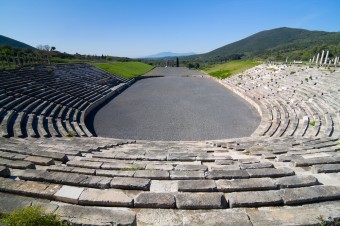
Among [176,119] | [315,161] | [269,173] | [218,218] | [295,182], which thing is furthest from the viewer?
[176,119]

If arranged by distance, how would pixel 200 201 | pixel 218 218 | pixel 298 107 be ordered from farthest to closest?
pixel 298 107, pixel 200 201, pixel 218 218

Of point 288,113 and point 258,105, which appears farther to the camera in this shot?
point 258,105

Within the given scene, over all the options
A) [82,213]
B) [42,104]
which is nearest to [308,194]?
[82,213]

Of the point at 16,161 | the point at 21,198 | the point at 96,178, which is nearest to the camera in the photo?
the point at 21,198

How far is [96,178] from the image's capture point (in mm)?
4281

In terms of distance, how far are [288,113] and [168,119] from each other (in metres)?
8.96

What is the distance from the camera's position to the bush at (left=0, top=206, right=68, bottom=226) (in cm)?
277

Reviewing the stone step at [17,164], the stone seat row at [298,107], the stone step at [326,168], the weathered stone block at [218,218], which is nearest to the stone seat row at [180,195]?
the weathered stone block at [218,218]

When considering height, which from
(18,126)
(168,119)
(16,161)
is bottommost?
(168,119)

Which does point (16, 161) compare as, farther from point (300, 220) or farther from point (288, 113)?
point (288, 113)

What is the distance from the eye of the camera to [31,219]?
2.80m

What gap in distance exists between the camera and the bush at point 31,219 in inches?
109

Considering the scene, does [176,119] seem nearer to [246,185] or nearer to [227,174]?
[227,174]

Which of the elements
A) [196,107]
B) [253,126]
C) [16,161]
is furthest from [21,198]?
[196,107]
